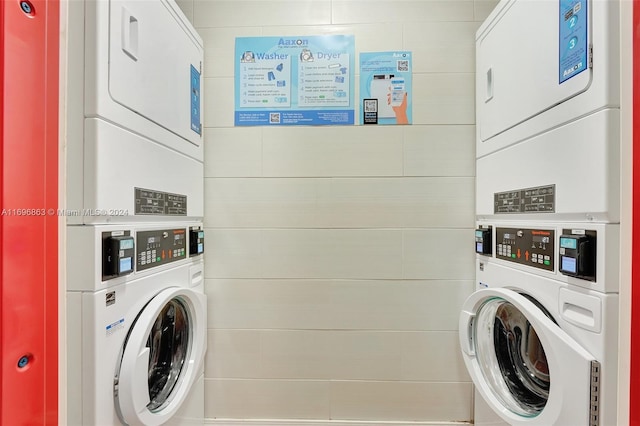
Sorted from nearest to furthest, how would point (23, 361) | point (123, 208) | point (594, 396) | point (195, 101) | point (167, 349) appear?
point (23, 361) < point (594, 396) < point (123, 208) < point (167, 349) < point (195, 101)

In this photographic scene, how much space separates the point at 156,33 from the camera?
42.0 inches

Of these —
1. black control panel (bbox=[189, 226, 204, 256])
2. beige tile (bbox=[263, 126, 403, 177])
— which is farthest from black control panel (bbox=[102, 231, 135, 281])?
beige tile (bbox=[263, 126, 403, 177])

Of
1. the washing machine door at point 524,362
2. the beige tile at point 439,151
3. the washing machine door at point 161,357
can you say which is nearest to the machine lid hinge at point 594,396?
the washing machine door at point 524,362

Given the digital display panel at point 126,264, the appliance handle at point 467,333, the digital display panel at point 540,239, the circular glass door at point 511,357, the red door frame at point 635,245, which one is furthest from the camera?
the appliance handle at point 467,333

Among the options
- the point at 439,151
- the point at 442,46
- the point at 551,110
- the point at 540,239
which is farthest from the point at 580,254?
the point at 442,46

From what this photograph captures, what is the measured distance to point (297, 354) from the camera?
1.51m

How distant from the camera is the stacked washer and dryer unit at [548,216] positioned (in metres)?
0.78

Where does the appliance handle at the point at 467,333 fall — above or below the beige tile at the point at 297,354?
above

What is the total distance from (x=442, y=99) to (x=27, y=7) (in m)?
1.48

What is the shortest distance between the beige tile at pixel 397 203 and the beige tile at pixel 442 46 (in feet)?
1.78

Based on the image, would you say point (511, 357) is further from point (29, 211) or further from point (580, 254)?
point (29, 211)

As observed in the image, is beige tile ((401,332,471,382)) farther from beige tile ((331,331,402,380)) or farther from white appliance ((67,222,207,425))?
white appliance ((67,222,207,425))

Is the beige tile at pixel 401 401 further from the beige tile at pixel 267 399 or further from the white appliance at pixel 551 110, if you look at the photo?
the white appliance at pixel 551 110

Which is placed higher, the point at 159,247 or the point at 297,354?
the point at 159,247
